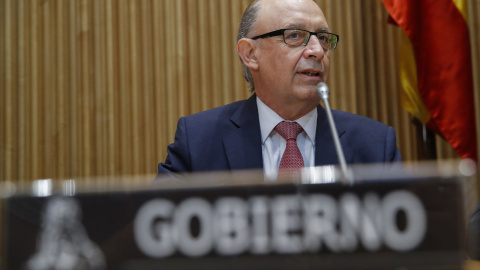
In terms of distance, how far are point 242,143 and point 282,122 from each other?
0.18 m

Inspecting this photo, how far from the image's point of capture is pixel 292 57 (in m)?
2.11

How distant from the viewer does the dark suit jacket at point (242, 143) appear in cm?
205

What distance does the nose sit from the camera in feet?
6.88

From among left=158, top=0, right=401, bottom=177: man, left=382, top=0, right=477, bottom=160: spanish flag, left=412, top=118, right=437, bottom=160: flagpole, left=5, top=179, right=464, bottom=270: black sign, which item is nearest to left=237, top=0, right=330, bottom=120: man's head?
left=158, top=0, right=401, bottom=177: man

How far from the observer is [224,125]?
2172 millimetres

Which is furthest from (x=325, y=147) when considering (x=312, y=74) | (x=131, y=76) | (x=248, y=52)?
(x=131, y=76)

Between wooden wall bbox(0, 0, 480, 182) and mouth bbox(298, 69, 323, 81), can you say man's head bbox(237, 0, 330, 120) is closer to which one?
mouth bbox(298, 69, 323, 81)

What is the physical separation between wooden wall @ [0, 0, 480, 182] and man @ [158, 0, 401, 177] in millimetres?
815

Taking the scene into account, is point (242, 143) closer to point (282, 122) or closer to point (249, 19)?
point (282, 122)

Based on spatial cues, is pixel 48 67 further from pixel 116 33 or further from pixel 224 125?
pixel 224 125

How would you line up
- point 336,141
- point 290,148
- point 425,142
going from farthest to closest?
point 425,142
point 290,148
point 336,141

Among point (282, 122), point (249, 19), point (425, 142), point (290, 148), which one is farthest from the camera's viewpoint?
point (425, 142)

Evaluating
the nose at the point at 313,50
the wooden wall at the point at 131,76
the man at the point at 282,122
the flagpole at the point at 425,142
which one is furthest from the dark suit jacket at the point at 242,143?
the flagpole at the point at 425,142

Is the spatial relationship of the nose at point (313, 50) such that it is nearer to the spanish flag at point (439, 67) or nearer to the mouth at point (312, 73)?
the mouth at point (312, 73)
